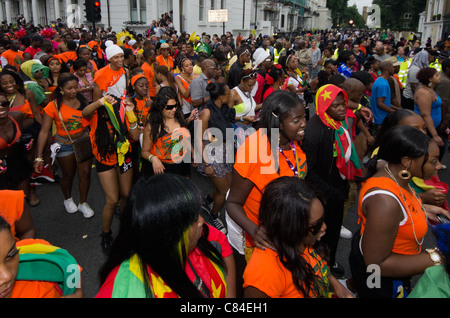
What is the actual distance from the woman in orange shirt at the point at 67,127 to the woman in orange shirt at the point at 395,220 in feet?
12.2

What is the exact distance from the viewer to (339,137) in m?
3.32

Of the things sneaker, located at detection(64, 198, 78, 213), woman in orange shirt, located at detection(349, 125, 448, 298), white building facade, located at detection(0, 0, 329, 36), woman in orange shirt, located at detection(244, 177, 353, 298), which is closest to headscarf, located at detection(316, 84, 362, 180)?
woman in orange shirt, located at detection(349, 125, 448, 298)

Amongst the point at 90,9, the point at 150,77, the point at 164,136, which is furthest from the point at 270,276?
the point at 90,9

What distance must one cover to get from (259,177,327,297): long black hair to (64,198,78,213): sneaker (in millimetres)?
3990

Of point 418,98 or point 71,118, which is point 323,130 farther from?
point 71,118

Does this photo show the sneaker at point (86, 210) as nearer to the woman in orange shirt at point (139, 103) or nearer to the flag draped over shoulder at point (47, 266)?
the woman in orange shirt at point (139, 103)

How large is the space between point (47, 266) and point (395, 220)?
2012mm

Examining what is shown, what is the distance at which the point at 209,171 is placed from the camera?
4.21 m

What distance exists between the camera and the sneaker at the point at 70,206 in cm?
500

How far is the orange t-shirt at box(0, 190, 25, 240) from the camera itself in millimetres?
2129

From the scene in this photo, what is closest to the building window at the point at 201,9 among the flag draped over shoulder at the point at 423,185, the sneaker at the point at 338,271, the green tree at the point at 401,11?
the sneaker at the point at 338,271
